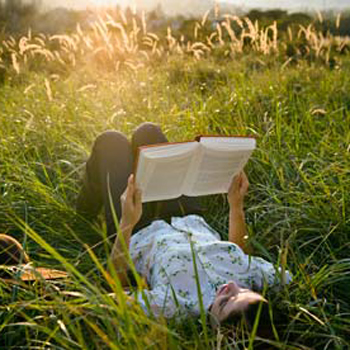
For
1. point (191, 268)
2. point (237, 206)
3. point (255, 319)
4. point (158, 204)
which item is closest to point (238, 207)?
point (237, 206)

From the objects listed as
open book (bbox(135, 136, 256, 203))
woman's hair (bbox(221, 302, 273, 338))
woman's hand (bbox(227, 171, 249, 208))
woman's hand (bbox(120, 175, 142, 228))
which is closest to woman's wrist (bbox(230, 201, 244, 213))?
woman's hand (bbox(227, 171, 249, 208))

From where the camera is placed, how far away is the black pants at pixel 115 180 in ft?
10.1

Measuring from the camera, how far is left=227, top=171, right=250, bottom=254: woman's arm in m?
2.79

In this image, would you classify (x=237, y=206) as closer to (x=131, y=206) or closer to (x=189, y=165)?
(x=189, y=165)

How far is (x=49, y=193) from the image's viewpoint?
3.45 metres

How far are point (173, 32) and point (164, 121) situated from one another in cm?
873

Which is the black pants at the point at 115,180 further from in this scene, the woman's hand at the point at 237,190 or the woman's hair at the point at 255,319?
the woman's hair at the point at 255,319

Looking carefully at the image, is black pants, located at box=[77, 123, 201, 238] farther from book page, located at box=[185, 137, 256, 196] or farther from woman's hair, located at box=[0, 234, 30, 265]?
woman's hair, located at box=[0, 234, 30, 265]

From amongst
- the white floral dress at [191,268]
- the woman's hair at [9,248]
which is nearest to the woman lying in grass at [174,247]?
the white floral dress at [191,268]

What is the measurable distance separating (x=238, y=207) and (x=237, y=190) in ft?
0.26

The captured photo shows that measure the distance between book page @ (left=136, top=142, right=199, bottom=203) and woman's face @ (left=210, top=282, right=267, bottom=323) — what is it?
0.50 meters

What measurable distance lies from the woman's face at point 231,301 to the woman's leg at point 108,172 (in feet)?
3.24

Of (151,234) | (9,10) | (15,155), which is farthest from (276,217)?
(9,10)

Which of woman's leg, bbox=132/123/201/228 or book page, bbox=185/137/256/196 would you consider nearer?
book page, bbox=185/137/256/196
